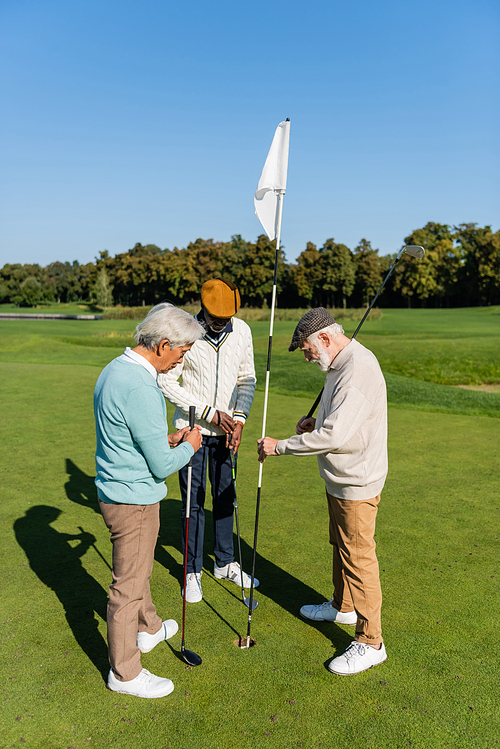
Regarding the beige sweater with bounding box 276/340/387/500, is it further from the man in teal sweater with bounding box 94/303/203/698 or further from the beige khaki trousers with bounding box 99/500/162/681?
the beige khaki trousers with bounding box 99/500/162/681

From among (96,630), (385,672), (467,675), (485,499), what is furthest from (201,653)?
(485,499)

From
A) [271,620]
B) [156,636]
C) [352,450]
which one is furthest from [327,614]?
[352,450]

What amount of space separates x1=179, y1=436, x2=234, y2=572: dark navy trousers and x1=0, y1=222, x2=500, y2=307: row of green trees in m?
59.1

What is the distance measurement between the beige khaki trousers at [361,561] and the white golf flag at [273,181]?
177 centimetres

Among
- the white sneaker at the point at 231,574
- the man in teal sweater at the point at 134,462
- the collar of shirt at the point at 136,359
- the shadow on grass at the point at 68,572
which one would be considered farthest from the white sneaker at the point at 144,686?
the collar of shirt at the point at 136,359

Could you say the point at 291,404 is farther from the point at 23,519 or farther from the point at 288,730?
the point at 288,730

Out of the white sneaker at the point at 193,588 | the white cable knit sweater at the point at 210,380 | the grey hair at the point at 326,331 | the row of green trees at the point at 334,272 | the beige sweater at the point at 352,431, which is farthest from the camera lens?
the row of green trees at the point at 334,272

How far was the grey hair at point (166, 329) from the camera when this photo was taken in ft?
8.79

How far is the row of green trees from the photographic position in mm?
63438

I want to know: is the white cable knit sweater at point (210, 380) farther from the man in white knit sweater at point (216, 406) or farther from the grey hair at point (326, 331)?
the grey hair at point (326, 331)

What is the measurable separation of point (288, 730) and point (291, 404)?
832 centimetres

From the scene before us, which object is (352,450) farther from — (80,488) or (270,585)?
(80,488)

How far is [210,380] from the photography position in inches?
A: 157

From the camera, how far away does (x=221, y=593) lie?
3936 millimetres
